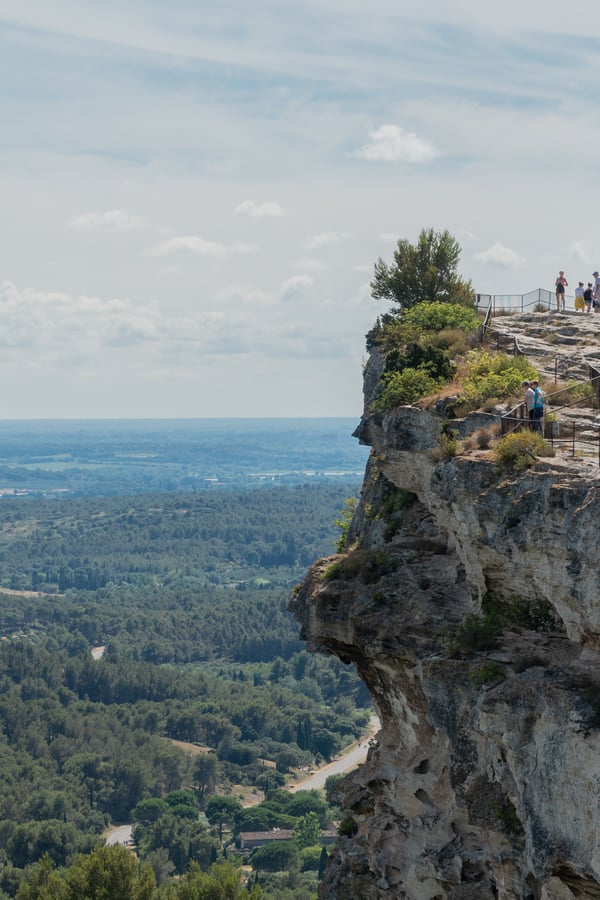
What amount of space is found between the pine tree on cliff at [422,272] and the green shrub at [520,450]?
22.9m

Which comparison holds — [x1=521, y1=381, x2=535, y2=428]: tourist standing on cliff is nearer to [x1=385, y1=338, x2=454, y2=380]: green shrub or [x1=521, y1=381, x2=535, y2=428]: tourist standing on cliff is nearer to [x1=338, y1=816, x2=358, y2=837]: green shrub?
[x1=385, y1=338, x2=454, y2=380]: green shrub

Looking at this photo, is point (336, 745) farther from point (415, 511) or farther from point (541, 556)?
point (541, 556)

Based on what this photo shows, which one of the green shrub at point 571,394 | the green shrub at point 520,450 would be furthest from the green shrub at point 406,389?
the green shrub at point 520,450

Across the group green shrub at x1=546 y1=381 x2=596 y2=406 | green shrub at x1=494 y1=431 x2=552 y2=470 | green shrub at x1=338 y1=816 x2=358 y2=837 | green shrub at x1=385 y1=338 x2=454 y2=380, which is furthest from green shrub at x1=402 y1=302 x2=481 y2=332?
green shrub at x1=338 y1=816 x2=358 y2=837

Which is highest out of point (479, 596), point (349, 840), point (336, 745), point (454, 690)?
point (479, 596)

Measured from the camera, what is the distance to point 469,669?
24.9m

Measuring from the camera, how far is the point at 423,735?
29641 millimetres

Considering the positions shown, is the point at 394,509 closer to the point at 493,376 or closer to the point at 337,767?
the point at 493,376

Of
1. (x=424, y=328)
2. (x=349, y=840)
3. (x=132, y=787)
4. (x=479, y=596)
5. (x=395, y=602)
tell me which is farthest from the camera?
(x=132, y=787)

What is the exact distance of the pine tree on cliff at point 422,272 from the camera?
47.6 meters

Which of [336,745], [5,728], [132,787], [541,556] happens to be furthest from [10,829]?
[541,556]

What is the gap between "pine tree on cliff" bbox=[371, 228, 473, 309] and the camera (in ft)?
156

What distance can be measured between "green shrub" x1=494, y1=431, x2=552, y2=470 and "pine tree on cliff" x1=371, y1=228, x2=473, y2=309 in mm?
22858

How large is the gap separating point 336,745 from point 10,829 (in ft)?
185
